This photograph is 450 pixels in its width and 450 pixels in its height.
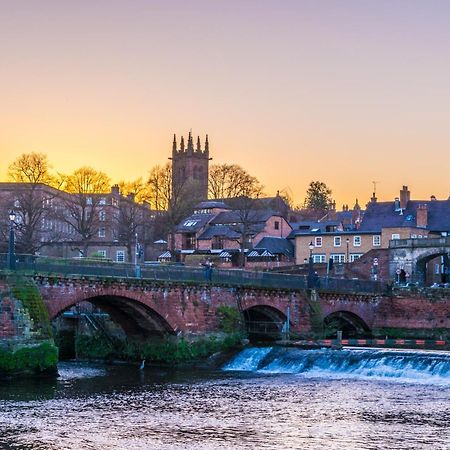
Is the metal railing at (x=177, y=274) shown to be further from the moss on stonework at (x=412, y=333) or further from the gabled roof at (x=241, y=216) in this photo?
the gabled roof at (x=241, y=216)

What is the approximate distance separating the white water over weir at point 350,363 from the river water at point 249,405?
0.19 feet

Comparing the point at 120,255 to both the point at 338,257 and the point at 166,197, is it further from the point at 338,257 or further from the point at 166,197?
the point at 338,257

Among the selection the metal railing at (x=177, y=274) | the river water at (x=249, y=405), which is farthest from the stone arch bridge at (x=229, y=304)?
the river water at (x=249, y=405)

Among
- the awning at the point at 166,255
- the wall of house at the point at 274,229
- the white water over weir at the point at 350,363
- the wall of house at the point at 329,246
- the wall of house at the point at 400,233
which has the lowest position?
the white water over weir at the point at 350,363

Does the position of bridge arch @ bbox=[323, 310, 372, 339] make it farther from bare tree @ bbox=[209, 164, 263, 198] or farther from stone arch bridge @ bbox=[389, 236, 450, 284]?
bare tree @ bbox=[209, 164, 263, 198]

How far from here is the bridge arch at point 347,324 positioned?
2667 inches

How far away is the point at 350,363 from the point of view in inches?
1927

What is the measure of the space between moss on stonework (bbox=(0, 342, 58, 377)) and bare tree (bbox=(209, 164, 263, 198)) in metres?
89.6

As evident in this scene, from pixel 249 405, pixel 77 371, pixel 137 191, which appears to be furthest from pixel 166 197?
pixel 249 405

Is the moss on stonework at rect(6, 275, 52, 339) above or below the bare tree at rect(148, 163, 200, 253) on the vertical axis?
below

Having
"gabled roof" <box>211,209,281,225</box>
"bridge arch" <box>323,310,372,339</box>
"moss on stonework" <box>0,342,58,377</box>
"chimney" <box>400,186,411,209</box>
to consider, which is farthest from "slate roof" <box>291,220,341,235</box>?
"moss on stonework" <box>0,342,58,377</box>

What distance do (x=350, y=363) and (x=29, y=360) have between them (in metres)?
16.8

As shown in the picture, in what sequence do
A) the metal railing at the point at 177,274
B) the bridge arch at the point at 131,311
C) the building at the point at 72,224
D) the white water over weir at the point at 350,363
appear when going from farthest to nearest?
1. the building at the point at 72,224
2. the bridge arch at the point at 131,311
3. the metal railing at the point at 177,274
4. the white water over weir at the point at 350,363

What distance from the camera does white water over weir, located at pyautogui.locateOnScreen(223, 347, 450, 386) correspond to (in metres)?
45.8
